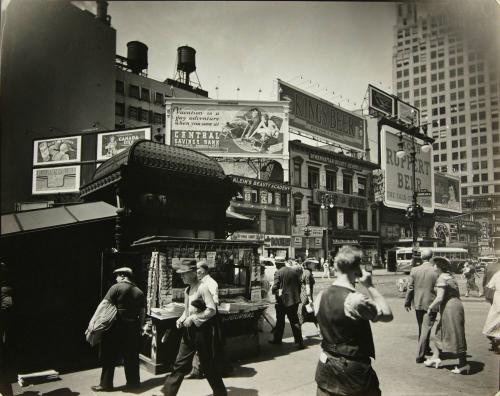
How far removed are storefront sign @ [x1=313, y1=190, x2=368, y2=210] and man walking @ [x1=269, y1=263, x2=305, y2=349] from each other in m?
34.7

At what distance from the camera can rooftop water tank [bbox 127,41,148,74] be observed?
45.5m

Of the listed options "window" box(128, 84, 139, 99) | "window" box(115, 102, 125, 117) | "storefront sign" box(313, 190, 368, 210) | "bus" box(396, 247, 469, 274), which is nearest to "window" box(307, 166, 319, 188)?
"storefront sign" box(313, 190, 368, 210)

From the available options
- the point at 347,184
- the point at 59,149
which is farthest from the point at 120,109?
the point at 347,184

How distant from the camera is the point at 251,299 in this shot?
8047mm

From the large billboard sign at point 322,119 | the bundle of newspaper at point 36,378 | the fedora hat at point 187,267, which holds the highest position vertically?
the large billboard sign at point 322,119

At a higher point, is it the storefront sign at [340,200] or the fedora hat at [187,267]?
the storefront sign at [340,200]

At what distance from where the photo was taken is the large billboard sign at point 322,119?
3881 cm

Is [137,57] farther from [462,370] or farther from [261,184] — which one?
[462,370]

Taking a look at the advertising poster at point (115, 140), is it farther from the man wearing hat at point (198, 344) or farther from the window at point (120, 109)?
the window at point (120, 109)

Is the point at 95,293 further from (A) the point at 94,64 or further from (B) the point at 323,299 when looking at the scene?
(A) the point at 94,64

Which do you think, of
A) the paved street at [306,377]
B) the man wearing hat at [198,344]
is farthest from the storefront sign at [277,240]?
the man wearing hat at [198,344]

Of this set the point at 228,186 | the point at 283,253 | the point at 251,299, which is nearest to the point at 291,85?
the point at 283,253

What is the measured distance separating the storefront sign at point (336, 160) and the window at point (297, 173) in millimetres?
2243

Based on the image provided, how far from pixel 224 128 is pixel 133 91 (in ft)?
58.2
